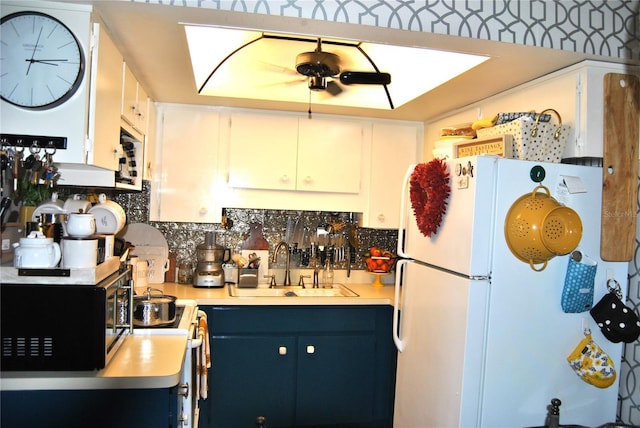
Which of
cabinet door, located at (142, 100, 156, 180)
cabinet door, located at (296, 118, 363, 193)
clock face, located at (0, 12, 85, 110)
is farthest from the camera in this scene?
cabinet door, located at (296, 118, 363, 193)

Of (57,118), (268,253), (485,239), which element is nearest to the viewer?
(57,118)

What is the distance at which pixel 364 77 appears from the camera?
1.99 metres

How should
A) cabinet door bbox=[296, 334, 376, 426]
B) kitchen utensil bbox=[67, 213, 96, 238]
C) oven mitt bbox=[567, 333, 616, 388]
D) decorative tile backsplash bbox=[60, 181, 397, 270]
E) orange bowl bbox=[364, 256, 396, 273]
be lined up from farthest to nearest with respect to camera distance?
orange bowl bbox=[364, 256, 396, 273]
decorative tile backsplash bbox=[60, 181, 397, 270]
cabinet door bbox=[296, 334, 376, 426]
oven mitt bbox=[567, 333, 616, 388]
kitchen utensil bbox=[67, 213, 96, 238]

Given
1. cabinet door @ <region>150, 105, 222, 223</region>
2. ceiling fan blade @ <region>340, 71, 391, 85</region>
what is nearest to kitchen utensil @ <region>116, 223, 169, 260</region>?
cabinet door @ <region>150, 105, 222, 223</region>

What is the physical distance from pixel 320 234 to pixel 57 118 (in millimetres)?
2178

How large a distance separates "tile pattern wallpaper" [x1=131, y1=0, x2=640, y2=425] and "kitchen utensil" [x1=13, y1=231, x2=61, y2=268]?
0.88 metres

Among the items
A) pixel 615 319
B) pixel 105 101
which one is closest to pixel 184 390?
pixel 105 101

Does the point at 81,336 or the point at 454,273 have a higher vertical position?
the point at 454,273

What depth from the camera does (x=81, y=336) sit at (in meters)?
1.56

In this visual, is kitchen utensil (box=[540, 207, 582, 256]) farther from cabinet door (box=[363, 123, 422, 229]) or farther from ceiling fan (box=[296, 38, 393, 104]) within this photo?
cabinet door (box=[363, 123, 422, 229])

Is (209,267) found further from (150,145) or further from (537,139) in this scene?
(537,139)

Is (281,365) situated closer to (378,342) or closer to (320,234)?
(378,342)

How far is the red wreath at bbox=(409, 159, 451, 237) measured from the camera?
209cm

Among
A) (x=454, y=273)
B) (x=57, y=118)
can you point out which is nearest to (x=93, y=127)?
(x=57, y=118)
